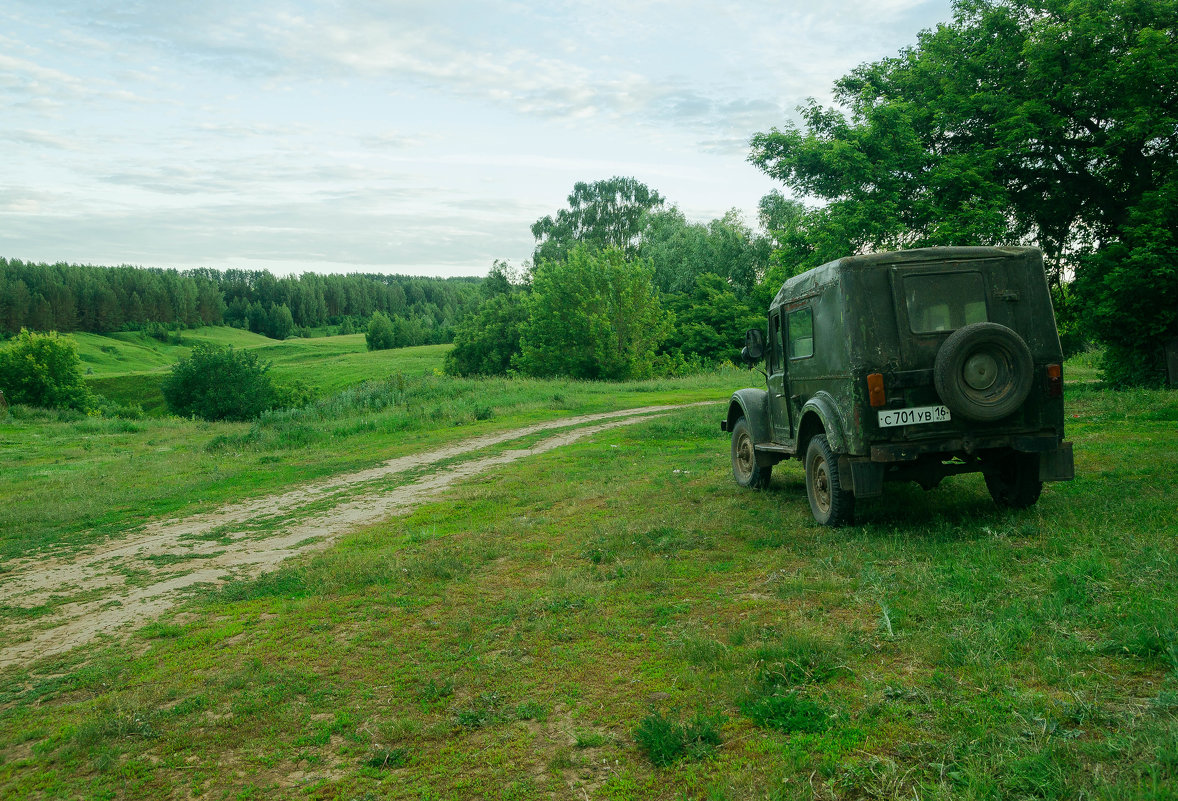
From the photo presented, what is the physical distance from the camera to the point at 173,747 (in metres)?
4.00

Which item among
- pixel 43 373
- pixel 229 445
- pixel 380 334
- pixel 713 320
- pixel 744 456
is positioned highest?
pixel 380 334

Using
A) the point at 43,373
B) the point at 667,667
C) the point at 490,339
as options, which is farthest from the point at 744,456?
the point at 43,373

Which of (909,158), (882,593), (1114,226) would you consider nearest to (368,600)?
(882,593)

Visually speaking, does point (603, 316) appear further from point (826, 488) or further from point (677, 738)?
point (677, 738)

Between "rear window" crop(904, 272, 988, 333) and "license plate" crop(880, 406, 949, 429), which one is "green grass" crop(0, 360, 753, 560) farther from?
"rear window" crop(904, 272, 988, 333)

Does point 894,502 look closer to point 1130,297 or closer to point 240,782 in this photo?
point 240,782

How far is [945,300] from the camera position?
758 cm

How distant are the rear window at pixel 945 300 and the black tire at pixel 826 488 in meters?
1.60

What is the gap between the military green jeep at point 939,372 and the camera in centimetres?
720

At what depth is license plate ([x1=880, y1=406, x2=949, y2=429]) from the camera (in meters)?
7.39

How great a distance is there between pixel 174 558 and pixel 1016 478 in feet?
31.4

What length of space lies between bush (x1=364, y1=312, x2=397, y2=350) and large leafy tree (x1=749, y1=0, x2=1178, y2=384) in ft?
369

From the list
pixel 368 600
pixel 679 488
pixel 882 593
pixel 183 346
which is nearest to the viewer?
pixel 882 593

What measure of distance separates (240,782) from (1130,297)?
22012 mm
